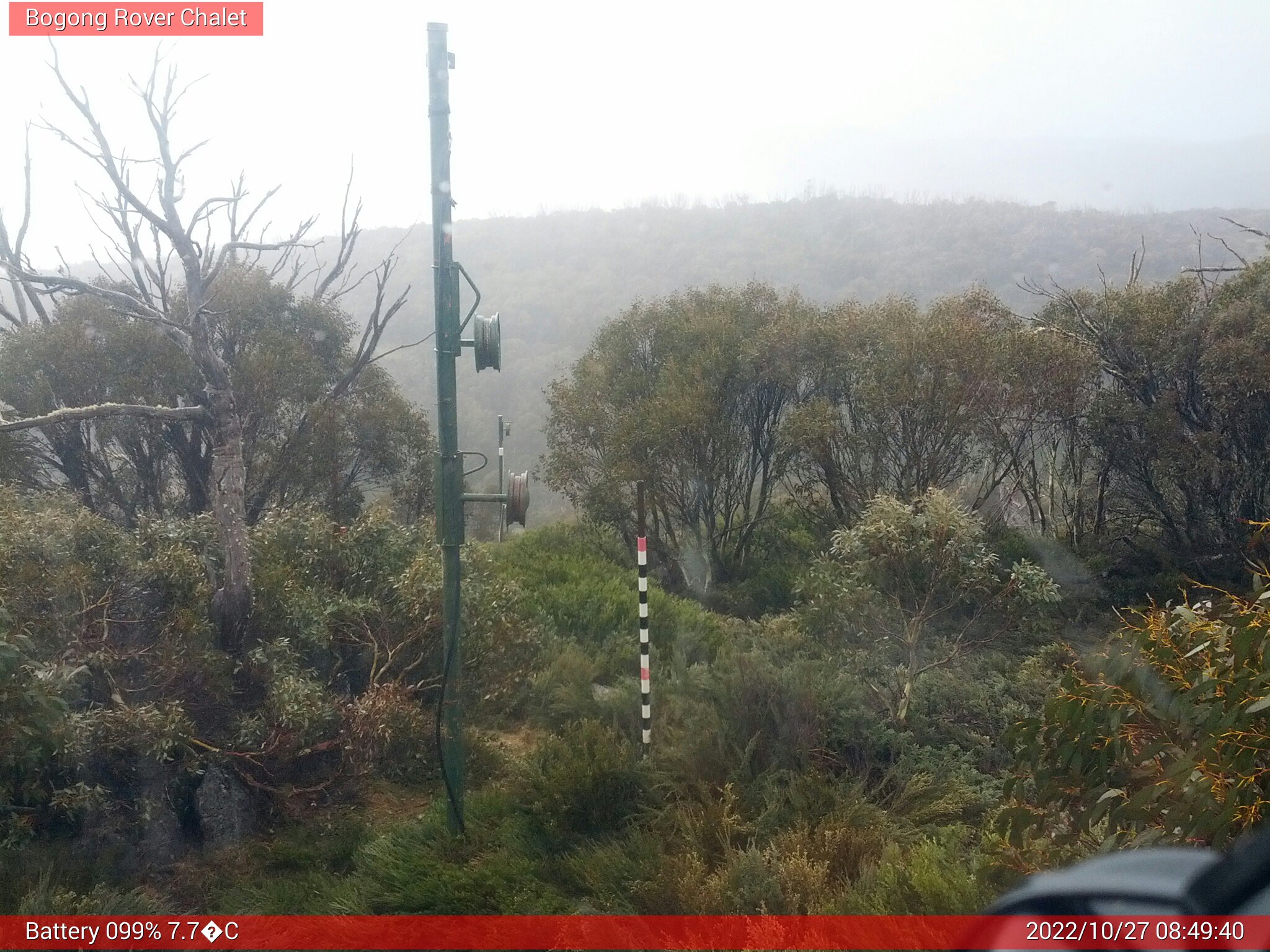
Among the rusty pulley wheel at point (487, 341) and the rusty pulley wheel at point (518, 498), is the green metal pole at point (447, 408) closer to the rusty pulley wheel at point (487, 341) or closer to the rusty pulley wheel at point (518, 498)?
the rusty pulley wheel at point (487, 341)

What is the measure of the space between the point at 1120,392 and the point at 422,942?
389 inches

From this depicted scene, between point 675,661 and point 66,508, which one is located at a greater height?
point 66,508

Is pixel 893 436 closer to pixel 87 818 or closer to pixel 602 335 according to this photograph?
pixel 602 335

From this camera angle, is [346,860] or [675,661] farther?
[675,661]

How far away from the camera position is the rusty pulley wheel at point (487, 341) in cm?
486

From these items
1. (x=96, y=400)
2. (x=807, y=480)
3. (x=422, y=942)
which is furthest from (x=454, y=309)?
(x=807, y=480)

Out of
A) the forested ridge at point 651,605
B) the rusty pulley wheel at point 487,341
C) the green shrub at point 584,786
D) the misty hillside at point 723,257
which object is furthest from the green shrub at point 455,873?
the misty hillside at point 723,257

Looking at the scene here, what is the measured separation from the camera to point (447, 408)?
4832 mm

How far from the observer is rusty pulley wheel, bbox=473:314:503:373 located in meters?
4.86

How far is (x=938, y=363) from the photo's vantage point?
1029cm

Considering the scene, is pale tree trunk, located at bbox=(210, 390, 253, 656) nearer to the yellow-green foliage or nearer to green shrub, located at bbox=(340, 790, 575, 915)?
green shrub, located at bbox=(340, 790, 575, 915)

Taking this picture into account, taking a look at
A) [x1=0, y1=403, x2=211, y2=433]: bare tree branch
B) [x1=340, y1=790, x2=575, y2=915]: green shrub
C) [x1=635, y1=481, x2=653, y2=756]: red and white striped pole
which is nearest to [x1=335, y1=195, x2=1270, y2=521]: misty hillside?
[x1=635, y1=481, x2=653, y2=756]: red and white striped pole

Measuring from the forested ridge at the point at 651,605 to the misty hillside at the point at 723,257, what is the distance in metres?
5.29

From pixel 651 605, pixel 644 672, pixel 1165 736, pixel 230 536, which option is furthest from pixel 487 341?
pixel 651 605
